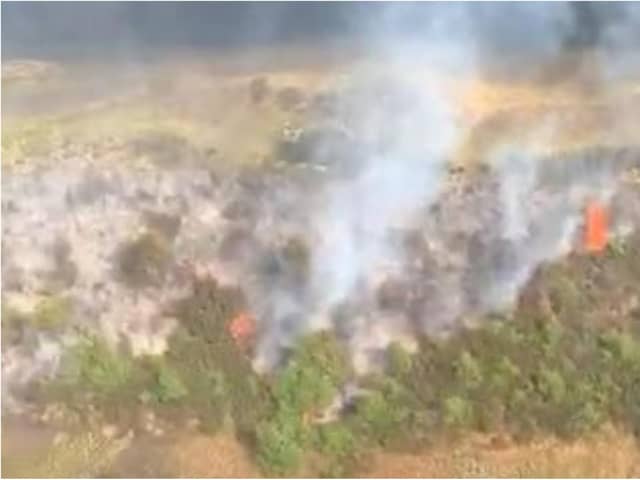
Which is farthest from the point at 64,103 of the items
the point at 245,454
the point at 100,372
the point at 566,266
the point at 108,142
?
the point at 566,266

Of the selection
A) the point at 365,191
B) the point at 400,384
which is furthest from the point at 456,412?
the point at 365,191

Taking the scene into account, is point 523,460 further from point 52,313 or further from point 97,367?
point 52,313

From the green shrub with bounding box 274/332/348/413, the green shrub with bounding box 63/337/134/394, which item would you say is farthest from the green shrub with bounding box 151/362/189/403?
the green shrub with bounding box 274/332/348/413

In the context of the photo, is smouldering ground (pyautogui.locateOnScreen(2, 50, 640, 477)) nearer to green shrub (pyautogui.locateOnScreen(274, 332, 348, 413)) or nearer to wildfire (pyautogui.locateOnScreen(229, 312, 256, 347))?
wildfire (pyautogui.locateOnScreen(229, 312, 256, 347))

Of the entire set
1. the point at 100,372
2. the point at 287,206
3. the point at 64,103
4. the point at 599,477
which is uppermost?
the point at 64,103

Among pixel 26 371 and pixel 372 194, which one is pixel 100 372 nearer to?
pixel 26 371

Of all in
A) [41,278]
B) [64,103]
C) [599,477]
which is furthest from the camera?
[64,103]
